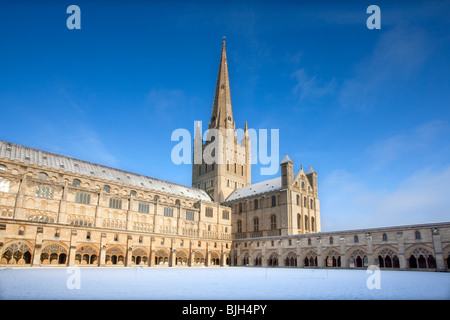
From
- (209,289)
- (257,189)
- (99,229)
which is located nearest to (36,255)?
(99,229)

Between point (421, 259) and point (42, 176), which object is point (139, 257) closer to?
point (42, 176)

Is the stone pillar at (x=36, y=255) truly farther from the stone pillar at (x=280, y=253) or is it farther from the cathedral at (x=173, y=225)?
the stone pillar at (x=280, y=253)

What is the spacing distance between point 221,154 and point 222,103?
18.3 meters

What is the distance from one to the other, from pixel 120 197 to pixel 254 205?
31.9 metres

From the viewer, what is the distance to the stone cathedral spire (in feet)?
324

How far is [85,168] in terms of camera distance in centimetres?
6638

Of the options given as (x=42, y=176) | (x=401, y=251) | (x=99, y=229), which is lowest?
(x=401, y=251)

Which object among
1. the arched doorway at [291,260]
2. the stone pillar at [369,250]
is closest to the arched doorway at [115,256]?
the arched doorway at [291,260]

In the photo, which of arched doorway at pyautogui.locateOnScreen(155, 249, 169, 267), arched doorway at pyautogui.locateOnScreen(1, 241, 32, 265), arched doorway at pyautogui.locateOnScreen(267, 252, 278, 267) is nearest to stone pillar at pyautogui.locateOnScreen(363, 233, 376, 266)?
arched doorway at pyautogui.locateOnScreen(267, 252, 278, 267)

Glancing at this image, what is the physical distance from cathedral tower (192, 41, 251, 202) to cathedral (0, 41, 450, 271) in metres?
0.64

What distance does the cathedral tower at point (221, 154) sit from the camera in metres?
92.4

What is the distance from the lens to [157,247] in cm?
6259

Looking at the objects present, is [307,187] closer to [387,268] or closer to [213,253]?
[213,253]
